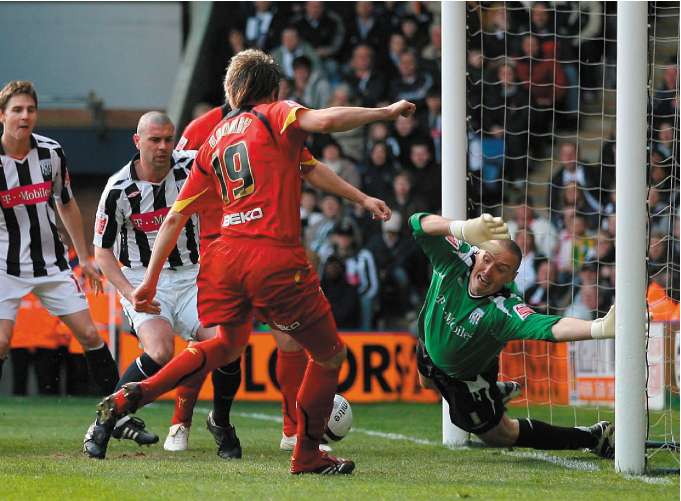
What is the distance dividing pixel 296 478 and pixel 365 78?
10.5 m

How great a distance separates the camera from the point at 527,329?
270 inches

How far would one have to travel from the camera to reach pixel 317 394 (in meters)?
6.41

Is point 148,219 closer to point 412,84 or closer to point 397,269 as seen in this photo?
point 397,269

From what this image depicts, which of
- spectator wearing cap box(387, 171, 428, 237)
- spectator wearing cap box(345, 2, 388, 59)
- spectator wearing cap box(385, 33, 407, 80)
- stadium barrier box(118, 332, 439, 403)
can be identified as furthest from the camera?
spectator wearing cap box(345, 2, 388, 59)

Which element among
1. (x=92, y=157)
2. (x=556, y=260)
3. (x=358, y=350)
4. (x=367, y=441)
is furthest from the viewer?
(x=92, y=157)

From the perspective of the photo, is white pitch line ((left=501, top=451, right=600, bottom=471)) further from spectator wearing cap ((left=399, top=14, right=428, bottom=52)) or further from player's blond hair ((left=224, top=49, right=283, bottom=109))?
spectator wearing cap ((left=399, top=14, right=428, bottom=52))

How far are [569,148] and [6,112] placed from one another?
8.45 m

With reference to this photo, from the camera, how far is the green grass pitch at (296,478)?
19.0 ft

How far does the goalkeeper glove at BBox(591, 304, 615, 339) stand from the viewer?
21.1 feet

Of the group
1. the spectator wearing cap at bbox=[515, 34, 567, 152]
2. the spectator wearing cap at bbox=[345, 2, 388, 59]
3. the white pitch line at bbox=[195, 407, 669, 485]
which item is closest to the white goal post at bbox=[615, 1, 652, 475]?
the white pitch line at bbox=[195, 407, 669, 485]

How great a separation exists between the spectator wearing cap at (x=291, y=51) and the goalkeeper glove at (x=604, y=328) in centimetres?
1048

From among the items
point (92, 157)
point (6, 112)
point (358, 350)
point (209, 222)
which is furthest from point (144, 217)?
point (92, 157)

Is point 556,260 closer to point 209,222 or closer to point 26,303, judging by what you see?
point 26,303

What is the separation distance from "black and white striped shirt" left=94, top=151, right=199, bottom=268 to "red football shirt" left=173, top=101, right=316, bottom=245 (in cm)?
176
